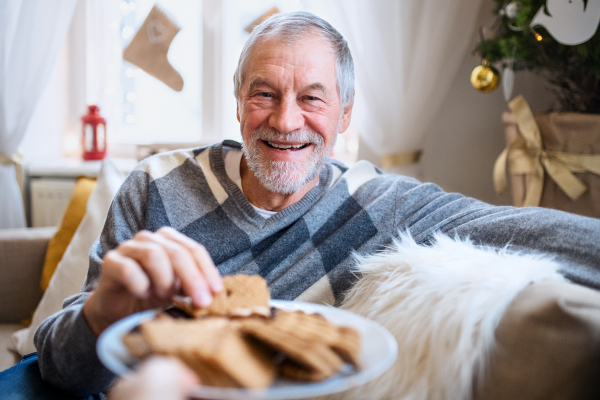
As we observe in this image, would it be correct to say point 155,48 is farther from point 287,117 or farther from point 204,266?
point 204,266

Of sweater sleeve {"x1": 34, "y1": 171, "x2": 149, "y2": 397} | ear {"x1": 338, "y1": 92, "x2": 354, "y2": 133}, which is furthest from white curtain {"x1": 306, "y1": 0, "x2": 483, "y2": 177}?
sweater sleeve {"x1": 34, "y1": 171, "x2": 149, "y2": 397}

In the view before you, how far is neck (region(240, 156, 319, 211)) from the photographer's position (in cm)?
125

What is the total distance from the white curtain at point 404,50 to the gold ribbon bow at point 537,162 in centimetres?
50

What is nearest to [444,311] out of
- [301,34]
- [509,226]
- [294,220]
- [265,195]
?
[509,226]

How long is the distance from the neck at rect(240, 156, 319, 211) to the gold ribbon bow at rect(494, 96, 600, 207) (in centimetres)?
82

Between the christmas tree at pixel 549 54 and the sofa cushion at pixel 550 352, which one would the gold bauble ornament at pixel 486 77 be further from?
the sofa cushion at pixel 550 352

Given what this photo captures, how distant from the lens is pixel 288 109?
1.13m

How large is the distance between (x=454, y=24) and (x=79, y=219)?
1.74 m

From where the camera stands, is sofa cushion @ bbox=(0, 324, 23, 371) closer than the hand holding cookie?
No

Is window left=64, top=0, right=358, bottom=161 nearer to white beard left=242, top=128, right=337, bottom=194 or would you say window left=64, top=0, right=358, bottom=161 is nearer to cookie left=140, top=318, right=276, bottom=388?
white beard left=242, top=128, right=337, bottom=194

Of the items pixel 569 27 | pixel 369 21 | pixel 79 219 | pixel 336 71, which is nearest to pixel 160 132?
pixel 79 219

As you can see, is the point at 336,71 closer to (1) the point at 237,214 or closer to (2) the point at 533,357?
(1) the point at 237,214

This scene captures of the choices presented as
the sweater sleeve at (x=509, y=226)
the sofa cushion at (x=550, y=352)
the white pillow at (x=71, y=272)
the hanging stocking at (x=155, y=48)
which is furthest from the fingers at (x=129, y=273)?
the hanging stocking at (x=155, y=48)

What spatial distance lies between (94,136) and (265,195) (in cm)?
173
